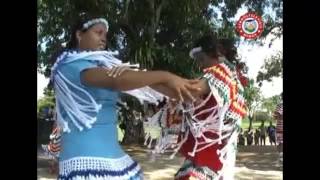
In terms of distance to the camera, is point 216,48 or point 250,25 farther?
point 250,25

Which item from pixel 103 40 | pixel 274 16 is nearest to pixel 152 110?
pixel 103 40

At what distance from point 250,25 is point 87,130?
2588 millimetres

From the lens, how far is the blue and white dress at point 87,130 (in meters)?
1.61

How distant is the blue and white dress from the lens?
5.29 feet

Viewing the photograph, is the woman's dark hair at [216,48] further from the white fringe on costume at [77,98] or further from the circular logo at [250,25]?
the circular logo at [250,25]

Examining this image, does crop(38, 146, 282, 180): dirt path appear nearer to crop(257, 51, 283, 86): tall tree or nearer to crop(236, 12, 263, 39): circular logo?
crop(257, 51, 283, 86): tall tree

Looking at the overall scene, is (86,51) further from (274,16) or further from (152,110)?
(274,16)

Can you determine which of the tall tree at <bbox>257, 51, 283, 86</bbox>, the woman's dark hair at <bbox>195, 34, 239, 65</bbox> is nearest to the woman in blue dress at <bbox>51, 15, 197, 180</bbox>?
the woman's dark hair at <bbox>195, 34, 239, 65</bbox>

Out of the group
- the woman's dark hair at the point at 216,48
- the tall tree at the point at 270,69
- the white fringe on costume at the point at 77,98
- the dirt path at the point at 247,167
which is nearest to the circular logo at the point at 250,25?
the tall tree at the point at 270,69

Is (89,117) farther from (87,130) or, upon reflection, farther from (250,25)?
(250,25)

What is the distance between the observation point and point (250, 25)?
157 inches

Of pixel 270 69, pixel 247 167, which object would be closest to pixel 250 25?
pixel 270 69

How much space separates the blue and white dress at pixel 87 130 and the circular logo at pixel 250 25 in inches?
88.1
